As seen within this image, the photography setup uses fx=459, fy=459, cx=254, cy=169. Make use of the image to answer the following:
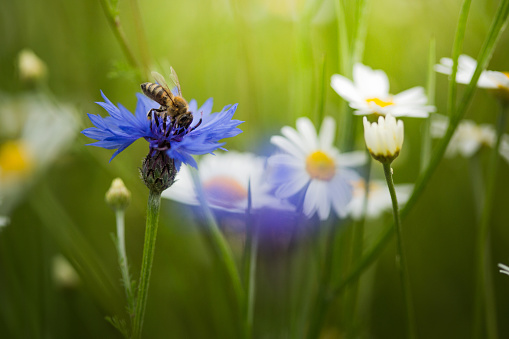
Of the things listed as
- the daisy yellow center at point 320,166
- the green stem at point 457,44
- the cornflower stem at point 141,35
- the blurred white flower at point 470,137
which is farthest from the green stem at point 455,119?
the cornflower stem at point 141,35

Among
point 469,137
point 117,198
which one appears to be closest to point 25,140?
point 117,198

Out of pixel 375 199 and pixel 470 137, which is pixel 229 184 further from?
pixel 470 137

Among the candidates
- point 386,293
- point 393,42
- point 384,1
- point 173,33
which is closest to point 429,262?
point 386,293

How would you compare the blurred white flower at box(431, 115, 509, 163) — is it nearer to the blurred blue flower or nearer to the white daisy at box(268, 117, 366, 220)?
the white daisy at box(268, 117, 366, 220)

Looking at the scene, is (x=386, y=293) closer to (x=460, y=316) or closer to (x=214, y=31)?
(x=460, y=316)

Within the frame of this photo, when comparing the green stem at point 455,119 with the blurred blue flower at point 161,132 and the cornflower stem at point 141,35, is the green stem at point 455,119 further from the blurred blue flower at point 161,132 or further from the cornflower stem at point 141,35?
the cornflower stem at point 141,35
